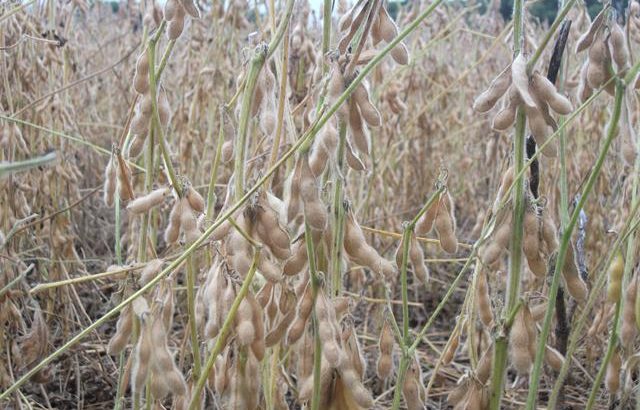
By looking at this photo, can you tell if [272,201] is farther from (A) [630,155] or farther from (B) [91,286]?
(B) [91,286]

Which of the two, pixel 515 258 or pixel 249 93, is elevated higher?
pixel 249 93

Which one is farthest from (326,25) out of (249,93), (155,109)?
(155,109)

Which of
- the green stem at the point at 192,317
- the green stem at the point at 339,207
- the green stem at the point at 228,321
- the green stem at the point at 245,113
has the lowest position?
the green stem at the point at 192,317

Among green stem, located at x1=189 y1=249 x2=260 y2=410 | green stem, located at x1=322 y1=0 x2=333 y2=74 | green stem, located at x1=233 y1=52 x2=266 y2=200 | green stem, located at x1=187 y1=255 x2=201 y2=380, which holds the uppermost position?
green stem, located at x1=322 y1=0 x2=333 y2=74

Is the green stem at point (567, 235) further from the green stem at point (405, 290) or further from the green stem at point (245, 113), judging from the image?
the green stem at point (245, 113)

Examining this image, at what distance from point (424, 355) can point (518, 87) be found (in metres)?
1.43

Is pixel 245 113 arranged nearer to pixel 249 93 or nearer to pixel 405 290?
pixel 249 93

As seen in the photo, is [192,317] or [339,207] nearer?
[339,207]

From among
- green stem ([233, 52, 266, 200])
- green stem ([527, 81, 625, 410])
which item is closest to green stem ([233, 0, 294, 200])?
green stem ([233, 52, 266, 200])

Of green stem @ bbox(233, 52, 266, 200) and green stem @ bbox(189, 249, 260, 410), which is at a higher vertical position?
green stem @ bbox(233, 52, 266, 200)

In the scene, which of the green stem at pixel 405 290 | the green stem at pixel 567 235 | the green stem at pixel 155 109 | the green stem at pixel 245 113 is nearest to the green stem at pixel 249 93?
the green stem at pixel 245 113

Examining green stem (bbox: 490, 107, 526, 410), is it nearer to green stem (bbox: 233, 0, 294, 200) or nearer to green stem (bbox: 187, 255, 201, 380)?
green stem (bbox: 233, 0, 294, 200)

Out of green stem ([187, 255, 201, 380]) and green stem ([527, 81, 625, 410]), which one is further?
green stem ([187, 255, 201, 380])

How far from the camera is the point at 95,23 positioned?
4.70 metres
